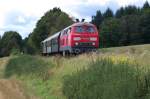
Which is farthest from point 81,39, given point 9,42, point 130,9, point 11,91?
point 130,9

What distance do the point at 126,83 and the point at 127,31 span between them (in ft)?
251

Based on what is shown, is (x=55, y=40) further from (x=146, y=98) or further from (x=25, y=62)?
(x=146, y=98)

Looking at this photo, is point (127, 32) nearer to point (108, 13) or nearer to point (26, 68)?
point (108, 13)

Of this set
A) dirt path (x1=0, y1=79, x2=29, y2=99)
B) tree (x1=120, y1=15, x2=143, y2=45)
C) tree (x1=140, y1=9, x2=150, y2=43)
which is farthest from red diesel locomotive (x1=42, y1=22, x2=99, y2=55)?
tree (x1=120, y1=15, x2=143, y2=45)

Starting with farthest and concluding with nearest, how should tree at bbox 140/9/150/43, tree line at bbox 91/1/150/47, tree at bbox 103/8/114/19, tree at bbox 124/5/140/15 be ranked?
tree at bbox 103/8/114/19
tree at bbox 124/5/140/15
tree line at bbox 91/1/150/47
tree at bbox 140/9/150/43

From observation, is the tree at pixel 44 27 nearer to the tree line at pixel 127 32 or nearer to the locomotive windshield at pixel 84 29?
the tree line at pixel 127 32

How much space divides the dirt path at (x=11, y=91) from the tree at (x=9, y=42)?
8218cm

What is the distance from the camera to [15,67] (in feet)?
120

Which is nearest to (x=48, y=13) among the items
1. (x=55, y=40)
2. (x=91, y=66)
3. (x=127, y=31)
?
(x=127, y=31)

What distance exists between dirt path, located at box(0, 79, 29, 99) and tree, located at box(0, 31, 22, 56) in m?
82.2

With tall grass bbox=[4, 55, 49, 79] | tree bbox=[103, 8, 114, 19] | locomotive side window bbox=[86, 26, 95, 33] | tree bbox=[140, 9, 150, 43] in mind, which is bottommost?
tall grass bbox=[4, 55, 49, 79]

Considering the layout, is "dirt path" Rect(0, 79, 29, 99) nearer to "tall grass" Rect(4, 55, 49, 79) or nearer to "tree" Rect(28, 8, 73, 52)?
"tall grass" Rect(4, 55, 49, 79)

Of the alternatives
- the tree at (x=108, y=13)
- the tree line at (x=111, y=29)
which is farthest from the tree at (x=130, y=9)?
the tree line at (x=111, y=29)

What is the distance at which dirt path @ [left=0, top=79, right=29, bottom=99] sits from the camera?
63.5 feet
